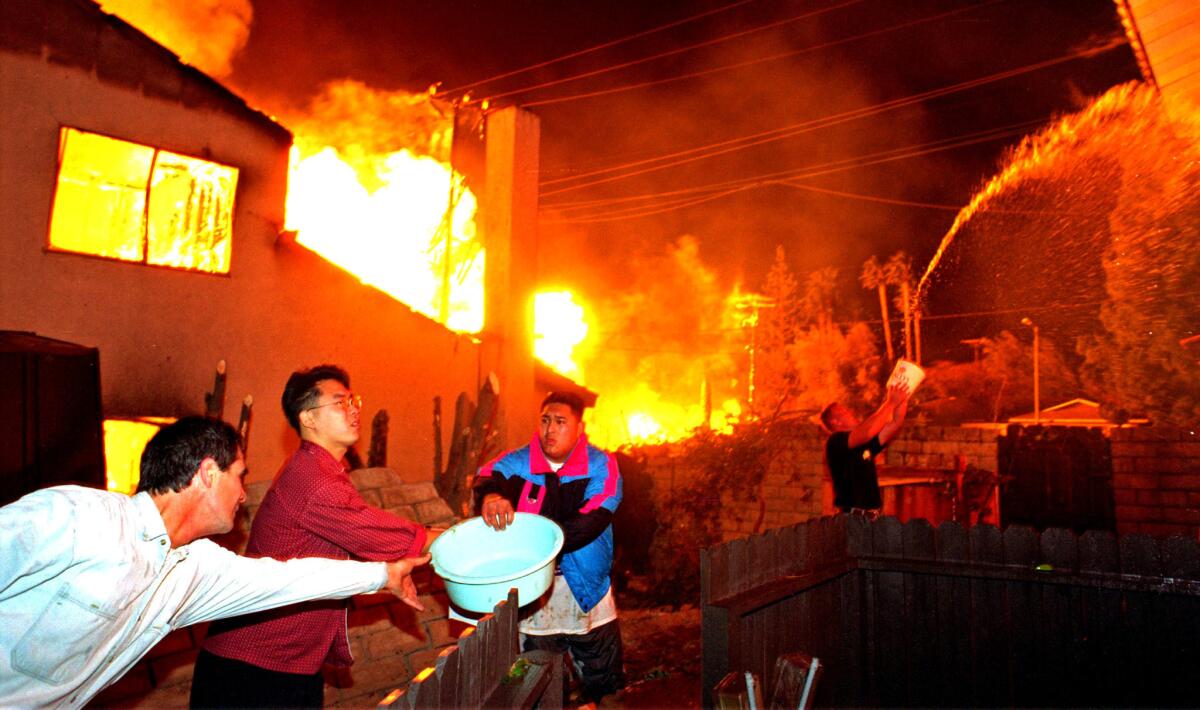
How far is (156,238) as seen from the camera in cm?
1087

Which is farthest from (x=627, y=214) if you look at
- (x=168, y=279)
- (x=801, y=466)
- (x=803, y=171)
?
(x=168, y=279)

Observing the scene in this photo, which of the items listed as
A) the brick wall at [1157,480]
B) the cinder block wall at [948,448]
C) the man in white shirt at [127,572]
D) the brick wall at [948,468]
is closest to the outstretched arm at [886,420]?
the man in white shirt at [127,572]

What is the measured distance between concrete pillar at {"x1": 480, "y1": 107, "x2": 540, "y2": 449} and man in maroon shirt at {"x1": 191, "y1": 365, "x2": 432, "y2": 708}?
11838mm

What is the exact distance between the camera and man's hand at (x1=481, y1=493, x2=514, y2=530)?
145 inches

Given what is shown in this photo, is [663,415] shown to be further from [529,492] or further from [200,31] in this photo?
[529,492]

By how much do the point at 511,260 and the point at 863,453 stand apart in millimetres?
10501

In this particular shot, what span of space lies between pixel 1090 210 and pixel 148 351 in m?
13.9

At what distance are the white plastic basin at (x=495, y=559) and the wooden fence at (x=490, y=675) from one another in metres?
0.24

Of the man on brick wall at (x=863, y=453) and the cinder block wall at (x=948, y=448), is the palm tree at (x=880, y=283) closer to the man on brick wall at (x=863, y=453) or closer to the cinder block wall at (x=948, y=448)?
the cinder block wall at (x=948, y=448)

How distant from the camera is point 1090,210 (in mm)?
11328

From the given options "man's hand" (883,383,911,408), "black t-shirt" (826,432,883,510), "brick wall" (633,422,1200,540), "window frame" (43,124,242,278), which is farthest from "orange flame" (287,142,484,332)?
"man's hand" (883,383,911,408)

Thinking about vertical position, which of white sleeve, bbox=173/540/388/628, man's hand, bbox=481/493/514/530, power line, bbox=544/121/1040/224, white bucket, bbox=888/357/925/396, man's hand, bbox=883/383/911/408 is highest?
power line, bbox=544/121/1040/224

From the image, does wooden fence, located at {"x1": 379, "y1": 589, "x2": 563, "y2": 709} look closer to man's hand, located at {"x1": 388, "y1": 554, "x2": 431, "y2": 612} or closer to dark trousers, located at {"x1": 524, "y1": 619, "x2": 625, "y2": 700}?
man's hand, located at {"x1": 388, "y1": 554, "x2": 431, "y2": 612}

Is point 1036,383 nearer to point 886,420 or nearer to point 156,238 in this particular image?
point 886,420
